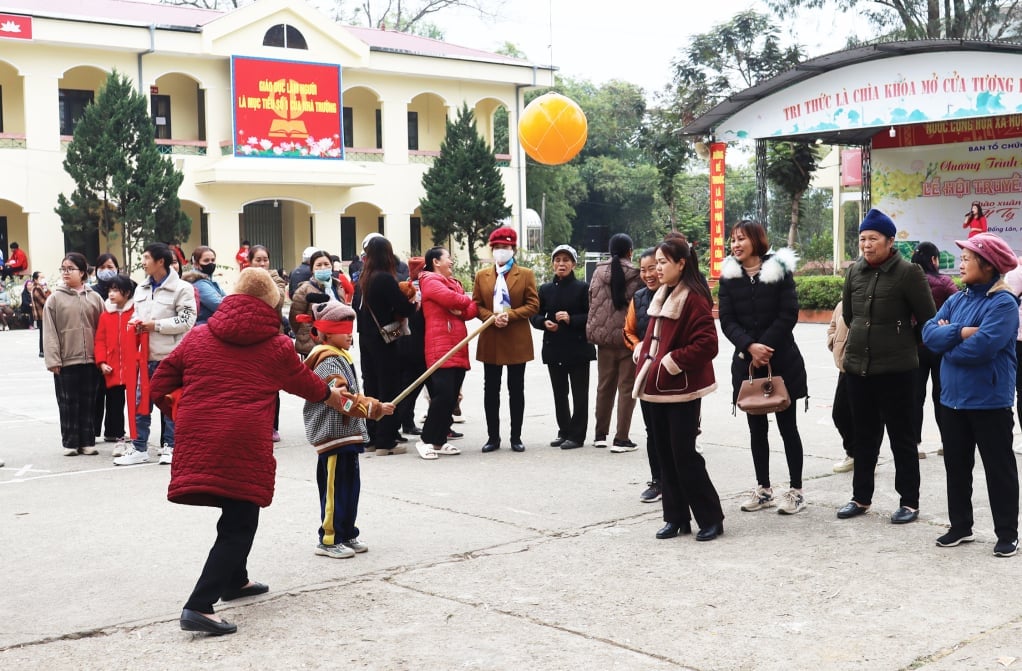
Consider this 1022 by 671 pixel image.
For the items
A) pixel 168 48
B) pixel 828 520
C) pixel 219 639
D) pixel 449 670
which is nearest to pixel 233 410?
pixel 219 639

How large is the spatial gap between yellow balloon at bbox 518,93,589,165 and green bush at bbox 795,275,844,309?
9.17m

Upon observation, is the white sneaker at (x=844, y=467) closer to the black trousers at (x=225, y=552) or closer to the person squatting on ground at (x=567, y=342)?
the person squatting on ground at (x=567, y=342)

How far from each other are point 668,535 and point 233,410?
2.68 metres

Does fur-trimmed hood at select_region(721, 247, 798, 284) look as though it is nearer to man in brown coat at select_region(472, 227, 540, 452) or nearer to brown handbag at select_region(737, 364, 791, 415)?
brown handbag at select_region(737, 364, 791, 415)

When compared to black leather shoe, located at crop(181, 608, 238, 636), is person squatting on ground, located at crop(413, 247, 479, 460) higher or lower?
higher

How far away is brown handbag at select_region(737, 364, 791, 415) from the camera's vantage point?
6.78 metres

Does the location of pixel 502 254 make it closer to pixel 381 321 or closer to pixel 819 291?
pixel 381 321

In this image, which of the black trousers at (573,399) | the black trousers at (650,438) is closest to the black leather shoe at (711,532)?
the black trousers at (650,438)

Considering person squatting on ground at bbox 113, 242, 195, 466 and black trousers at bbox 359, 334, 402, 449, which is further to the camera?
black trousers at bbox 359, 334, 402, 449

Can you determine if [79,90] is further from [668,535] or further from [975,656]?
[975,656]

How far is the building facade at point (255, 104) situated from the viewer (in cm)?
3209

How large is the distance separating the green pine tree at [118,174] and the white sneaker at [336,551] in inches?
1025

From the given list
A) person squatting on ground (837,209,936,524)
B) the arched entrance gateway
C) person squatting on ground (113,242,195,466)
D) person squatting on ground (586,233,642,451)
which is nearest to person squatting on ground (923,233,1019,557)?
person squatting on ground (837,209,936,524)

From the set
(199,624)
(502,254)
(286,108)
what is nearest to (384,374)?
(502,254)
